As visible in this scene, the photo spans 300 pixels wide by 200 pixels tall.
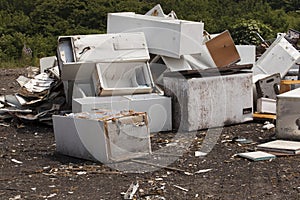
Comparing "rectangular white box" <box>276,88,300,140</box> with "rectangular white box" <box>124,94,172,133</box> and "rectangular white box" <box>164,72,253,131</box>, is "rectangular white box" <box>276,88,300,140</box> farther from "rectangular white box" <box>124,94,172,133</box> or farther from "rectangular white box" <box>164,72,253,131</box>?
"rectangular white box" <box>124,94,172,133</box>

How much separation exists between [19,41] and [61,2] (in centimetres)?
420

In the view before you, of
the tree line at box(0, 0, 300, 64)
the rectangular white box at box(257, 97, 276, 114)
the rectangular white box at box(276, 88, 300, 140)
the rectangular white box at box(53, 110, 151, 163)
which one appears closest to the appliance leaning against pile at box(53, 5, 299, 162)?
the rectangular white box at box(257, 97, 276, 114)

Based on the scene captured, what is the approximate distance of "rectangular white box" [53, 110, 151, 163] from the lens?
5258 mm

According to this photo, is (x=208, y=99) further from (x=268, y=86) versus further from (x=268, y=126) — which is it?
(x=268, y=86)

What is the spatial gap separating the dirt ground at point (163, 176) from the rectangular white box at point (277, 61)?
2417 millimetres

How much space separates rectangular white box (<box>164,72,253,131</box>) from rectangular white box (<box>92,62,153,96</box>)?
381 mm

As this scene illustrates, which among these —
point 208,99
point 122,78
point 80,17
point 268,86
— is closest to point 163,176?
point 208,99

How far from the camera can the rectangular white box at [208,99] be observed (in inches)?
262

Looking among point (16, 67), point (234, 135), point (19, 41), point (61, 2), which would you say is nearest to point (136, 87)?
point (234, 135)

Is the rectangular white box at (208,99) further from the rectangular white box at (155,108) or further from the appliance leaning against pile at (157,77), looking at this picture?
the rectangular white box at (155,108)

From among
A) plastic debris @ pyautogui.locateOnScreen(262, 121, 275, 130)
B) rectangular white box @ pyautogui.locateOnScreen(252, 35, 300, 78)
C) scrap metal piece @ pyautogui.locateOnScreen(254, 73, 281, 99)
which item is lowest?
plastic debris @ pyautogui.locateOnScreen(262, 121, 275, 130)

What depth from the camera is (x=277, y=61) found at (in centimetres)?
859

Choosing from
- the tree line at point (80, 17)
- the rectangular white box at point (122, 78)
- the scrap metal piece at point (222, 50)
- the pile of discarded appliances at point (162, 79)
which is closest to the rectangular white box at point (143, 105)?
the pile of discarded appliances at point (162, 79)

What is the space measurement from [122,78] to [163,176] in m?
2.50
